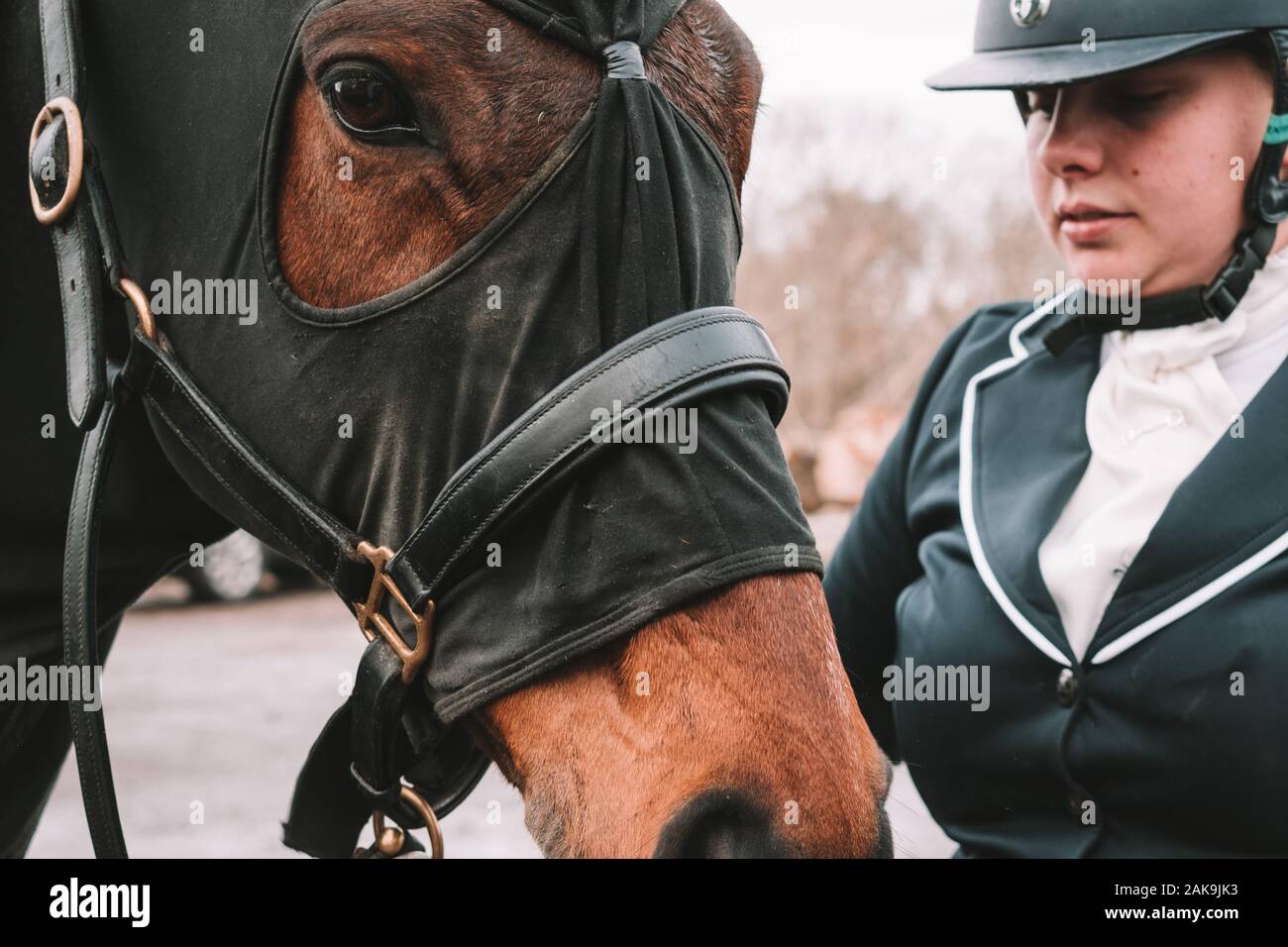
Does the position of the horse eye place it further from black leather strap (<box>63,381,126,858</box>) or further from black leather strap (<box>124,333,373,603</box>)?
black leather strap (<box>63,381,126,858</box>)

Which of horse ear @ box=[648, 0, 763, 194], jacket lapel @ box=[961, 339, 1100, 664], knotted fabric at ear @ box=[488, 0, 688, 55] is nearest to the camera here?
knotted fabric at ear @ box=[488, 0, 688, 55]

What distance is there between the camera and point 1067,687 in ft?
8.63

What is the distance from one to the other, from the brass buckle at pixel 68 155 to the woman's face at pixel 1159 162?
1.88 meters

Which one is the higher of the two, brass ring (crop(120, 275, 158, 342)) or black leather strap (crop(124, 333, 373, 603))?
brass ring (crop(120, 275, 158, 342))

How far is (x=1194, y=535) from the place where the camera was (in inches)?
99.9

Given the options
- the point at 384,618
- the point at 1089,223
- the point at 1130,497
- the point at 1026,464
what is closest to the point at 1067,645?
the point at 1130,497

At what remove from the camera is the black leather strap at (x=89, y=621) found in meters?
2.16

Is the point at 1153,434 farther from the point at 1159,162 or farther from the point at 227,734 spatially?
the point at 227,734

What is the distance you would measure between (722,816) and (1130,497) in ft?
4.50

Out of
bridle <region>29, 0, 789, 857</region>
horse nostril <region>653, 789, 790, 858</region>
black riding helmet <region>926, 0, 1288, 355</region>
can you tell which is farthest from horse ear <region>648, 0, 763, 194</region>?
horse nostril <region>653, 789, 790, 858</region>

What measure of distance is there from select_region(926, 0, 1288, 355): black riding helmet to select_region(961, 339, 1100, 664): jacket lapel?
202 mm

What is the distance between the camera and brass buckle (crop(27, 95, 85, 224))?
212 cm
